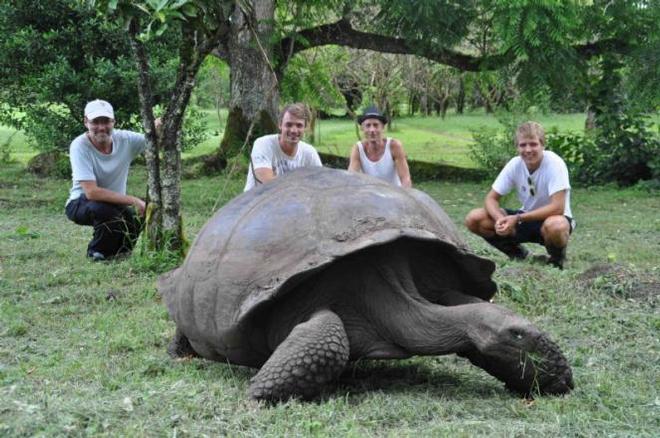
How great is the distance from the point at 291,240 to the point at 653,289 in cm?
260

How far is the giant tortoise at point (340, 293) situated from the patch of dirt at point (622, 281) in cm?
160

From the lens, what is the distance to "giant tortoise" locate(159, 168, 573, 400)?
2.98m

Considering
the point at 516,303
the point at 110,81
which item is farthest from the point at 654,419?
the point at 110,81

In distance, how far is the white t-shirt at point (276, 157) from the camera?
15.9 feet

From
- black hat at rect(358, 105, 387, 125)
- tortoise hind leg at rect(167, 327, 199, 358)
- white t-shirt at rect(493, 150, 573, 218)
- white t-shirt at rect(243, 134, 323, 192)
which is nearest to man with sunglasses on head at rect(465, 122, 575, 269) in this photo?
white t-shirt at rect(493, 150, 573, 218)

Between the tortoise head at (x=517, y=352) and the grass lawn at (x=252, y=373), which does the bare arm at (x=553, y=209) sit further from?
the tortoise head at (x=517, y=352)

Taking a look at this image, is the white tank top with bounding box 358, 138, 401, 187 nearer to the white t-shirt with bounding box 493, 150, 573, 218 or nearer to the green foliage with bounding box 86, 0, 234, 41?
the white t-shirt with bounding box 493, 150, 573, 218

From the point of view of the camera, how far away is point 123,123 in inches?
375

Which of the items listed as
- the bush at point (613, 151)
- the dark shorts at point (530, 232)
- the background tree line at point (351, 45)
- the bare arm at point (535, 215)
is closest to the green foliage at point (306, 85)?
the background tree line at point (351, 45)

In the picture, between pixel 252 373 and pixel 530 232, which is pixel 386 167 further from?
pixel 252 373

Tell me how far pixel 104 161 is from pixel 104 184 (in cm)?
19

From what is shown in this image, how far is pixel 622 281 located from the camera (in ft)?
16.3

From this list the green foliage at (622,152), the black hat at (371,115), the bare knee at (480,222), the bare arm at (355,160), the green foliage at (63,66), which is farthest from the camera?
the green foliage at (622,152)

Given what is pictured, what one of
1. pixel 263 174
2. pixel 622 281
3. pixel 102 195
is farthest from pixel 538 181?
pixel 102 195
